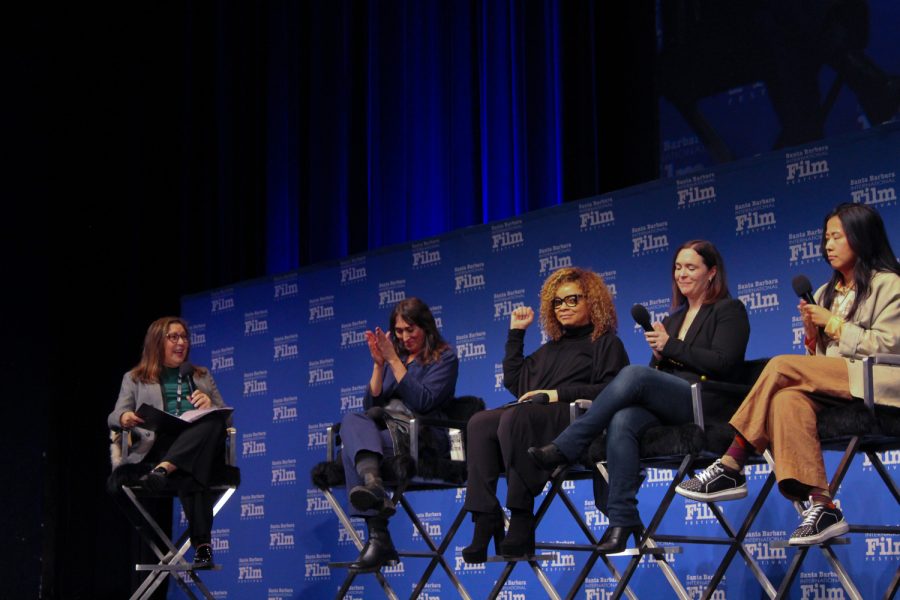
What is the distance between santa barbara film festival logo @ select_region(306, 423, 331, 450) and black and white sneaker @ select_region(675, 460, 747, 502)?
3335 mm

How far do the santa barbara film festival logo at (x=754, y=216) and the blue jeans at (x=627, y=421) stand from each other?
115 centimetres

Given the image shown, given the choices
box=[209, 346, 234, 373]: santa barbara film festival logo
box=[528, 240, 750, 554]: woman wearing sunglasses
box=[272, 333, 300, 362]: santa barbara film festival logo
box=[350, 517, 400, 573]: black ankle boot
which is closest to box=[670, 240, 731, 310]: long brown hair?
box=[528, 240, 750, 554]: woman wearing sunglasses

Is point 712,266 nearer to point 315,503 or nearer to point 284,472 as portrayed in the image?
point 315,503

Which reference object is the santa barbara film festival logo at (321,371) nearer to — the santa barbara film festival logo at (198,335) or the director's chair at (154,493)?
the santa barbara film festival logo at (198,335)

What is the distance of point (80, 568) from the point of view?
24.9ft

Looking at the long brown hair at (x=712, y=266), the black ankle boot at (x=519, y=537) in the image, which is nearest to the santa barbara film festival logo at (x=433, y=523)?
the black ankle boot at (x=519, y=537)

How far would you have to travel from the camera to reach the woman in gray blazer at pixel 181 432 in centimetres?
525

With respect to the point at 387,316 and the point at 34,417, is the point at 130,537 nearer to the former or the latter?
the point at 34,417

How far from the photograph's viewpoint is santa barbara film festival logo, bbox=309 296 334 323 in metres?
6.93

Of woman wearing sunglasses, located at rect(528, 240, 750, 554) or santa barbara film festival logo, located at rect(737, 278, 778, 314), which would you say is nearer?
woman wearing sunglasses, located at rect(528, 240, 750, 554)

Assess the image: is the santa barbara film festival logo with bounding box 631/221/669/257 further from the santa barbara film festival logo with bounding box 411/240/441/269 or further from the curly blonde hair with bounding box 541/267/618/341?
the santa barbara film festival logo with bounding box 411/240/441/269

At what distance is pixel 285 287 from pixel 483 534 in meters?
3.37

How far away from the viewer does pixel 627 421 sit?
4.02m

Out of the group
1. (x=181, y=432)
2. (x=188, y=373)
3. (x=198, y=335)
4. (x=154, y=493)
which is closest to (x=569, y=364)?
(x=181, y=432)
